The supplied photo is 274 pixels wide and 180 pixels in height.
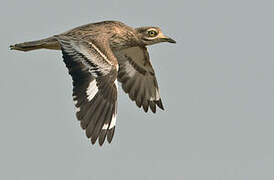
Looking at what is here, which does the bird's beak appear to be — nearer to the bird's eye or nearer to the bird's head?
the bird's head

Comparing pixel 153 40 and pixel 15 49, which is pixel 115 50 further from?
pixel 15 49

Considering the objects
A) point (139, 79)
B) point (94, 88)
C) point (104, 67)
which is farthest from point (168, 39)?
point (94, 88)

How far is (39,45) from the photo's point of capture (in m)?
17.2

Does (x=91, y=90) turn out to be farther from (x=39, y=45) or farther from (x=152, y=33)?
(x=152, y=33)

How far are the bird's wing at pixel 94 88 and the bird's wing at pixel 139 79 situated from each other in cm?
322

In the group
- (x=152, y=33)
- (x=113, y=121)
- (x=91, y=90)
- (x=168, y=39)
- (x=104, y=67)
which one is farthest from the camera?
(x=152, y=33)

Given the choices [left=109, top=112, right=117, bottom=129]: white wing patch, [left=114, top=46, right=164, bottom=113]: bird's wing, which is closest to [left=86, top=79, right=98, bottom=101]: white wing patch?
[left=109, top=112, right=117, bottom=129]: white wing patch

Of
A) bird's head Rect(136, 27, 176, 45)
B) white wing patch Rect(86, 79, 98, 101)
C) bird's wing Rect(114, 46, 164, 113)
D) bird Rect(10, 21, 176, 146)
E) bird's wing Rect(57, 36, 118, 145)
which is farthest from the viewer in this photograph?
bird's wing Rect(114, 46, 164, 113)

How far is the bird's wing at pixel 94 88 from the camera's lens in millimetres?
14859

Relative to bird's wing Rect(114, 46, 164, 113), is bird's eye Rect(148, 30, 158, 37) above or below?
Result: above

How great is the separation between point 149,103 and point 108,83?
4.23 m

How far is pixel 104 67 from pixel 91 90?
0.60 metres

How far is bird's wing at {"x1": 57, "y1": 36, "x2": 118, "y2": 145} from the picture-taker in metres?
14.9

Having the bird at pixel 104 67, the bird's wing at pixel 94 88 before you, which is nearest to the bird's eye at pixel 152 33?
the bird at pixel 104 67
